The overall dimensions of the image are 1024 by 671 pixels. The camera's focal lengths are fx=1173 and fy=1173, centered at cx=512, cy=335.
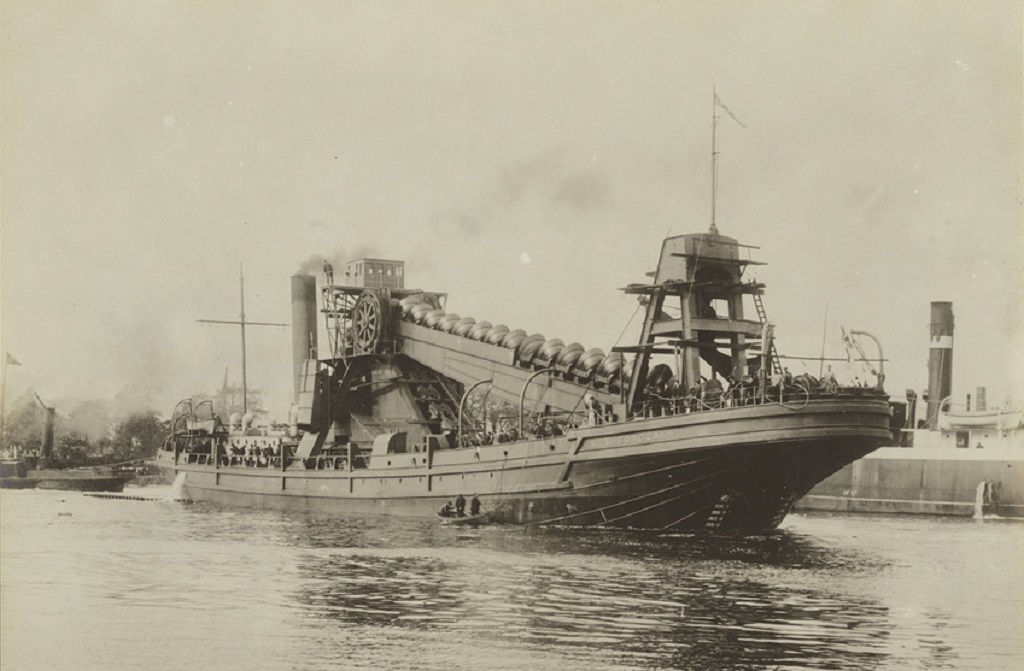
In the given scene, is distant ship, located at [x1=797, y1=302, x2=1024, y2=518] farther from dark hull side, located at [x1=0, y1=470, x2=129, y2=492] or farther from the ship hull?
dark hull side, located at [x1=0, y1=470, x2=129, y2=492]

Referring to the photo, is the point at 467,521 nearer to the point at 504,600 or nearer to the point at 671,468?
the point at 671,468

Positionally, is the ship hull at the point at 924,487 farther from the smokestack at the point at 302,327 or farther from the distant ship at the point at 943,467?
the smokestack at the point at 302,327

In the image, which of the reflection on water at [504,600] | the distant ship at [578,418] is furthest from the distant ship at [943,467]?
the distant ship at [578,418]

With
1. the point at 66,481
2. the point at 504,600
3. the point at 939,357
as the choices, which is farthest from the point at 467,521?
the point at 66,481

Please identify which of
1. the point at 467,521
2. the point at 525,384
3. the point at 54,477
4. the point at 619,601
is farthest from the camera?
the point at 54,477

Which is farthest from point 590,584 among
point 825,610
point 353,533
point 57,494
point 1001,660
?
point 57,494

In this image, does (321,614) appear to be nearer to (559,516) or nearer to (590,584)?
(590,584)
